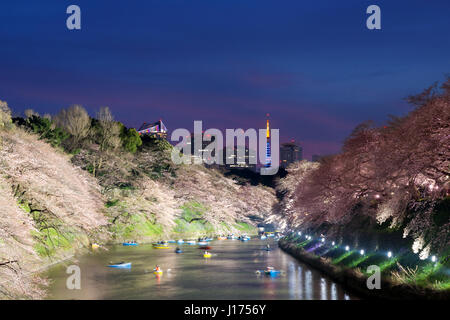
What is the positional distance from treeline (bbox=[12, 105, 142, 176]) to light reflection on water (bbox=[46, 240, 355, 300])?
1885 centimetres

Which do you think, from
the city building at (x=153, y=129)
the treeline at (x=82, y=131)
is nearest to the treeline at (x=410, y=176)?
the treeline at (x=82, y=131)

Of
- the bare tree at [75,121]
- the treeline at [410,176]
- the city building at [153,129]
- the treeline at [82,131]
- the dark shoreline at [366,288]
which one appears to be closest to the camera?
the dark shoreline at [366,288]

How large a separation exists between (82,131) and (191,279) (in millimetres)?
42470

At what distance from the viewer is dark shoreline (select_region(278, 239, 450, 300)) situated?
24.0 metres

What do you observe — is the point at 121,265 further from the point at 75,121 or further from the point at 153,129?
the point at 153,129

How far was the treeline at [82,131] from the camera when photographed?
61.9m

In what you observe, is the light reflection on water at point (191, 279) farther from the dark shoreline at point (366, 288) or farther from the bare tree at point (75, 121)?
the bare tree at point (75, 121)

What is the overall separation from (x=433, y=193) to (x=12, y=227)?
22.6 m

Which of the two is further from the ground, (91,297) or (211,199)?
(211,199)

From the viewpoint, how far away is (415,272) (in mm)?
26750

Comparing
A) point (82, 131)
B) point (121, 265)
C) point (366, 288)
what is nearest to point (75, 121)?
point (82, 131)

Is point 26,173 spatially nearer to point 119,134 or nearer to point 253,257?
point 253,257

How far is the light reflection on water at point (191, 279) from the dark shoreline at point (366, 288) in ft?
2.30
